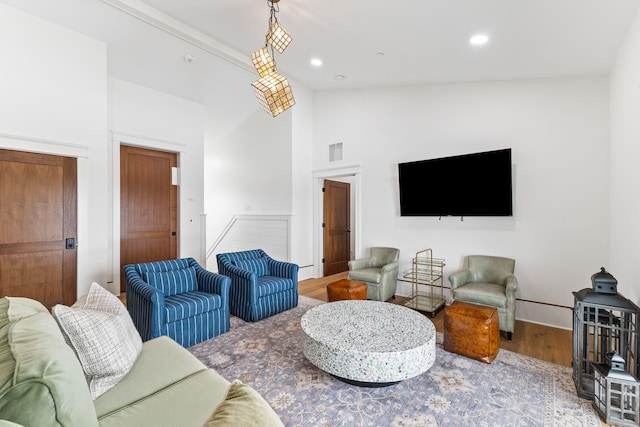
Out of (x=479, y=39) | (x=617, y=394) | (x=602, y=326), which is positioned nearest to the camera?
(x=617, y=394)

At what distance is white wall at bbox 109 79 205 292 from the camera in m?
4.22

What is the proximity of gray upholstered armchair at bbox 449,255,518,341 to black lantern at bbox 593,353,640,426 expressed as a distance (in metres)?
1.14

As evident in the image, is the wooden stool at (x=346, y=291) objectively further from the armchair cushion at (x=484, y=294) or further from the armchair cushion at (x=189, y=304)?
the armchair cushion at (x=189, y=304)

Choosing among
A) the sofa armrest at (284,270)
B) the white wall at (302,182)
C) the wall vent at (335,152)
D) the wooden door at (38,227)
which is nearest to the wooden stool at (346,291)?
the sofa armrest at (284,270)

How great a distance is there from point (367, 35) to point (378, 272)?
9.46 feet

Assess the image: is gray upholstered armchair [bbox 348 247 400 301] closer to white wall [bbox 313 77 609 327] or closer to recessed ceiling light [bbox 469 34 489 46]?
white wall [bbox 313 77 609 327]

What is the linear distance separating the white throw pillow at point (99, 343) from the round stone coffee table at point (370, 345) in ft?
3.67

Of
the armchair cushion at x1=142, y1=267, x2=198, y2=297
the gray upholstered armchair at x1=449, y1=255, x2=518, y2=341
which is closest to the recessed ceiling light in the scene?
the gray upholstered armchair at x1=449, y1=255, x2=518, y2=341

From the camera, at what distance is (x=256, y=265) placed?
12.9ft

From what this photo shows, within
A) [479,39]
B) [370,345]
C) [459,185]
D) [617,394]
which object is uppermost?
[479,39]

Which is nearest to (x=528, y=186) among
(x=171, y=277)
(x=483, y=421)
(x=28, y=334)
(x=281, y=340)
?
(x=483, y=421)

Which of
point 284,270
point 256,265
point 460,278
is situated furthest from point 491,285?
point 256,265

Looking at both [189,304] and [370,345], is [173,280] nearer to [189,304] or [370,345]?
[189,304]

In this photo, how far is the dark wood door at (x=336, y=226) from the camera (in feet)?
19.1
